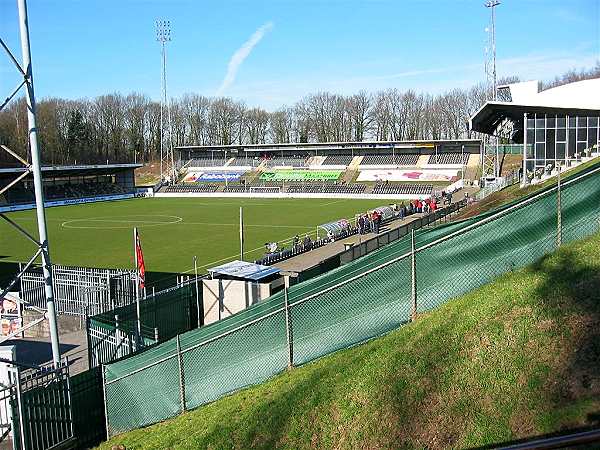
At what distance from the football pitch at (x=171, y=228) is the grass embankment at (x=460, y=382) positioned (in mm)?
18332

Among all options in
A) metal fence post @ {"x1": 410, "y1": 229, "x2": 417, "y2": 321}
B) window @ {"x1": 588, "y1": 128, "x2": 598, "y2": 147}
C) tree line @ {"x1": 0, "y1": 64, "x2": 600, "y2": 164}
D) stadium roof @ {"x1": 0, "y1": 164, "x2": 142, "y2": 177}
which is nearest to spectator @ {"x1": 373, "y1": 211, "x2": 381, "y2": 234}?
window @ {"x1": 588, "y1": 128, "x2": 598, "y2": 147}

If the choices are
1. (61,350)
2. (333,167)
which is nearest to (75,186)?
(333,167)

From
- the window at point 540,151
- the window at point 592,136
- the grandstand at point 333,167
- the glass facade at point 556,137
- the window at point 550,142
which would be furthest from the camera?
the grandstand at point 333,167

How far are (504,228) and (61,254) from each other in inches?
1080

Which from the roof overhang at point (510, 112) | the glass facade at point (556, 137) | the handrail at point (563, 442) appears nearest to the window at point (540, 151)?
the glass facade at point (556, 137)

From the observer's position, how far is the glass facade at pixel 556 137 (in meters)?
33.7

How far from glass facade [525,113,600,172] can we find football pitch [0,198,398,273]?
14.2 metres

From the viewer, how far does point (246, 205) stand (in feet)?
188

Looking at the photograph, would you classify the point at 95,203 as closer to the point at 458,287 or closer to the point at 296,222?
the point at 296,222

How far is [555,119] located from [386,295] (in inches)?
1233

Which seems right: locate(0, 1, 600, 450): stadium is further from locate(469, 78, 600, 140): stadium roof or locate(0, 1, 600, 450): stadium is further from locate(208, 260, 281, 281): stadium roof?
locate(469, 78, 600, 140): stadium roof

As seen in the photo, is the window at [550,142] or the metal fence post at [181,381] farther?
the window at [550,142]

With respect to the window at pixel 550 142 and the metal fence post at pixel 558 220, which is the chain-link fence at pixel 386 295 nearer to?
the metal fence post at pixel 558 220

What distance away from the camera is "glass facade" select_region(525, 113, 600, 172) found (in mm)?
33688
